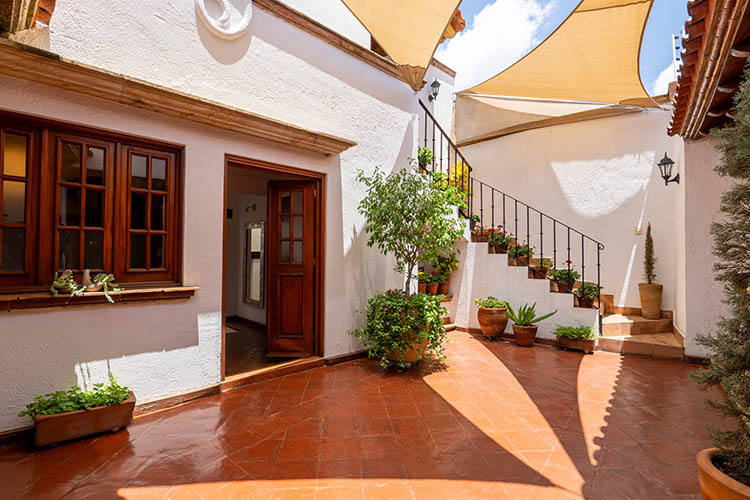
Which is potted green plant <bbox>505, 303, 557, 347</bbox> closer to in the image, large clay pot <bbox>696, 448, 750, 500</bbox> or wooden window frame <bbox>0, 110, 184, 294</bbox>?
large clay pot <bbox>696, 448, 750, 500</bbox>

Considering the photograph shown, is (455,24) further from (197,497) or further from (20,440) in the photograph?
(20,440)

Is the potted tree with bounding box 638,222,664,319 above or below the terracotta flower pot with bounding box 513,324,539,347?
above

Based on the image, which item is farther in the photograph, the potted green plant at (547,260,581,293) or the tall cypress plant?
the potted green plant at (547,260,581,293)

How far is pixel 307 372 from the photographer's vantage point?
4250 millimetres

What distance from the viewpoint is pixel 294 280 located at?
452 cm

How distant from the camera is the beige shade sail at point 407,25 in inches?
150

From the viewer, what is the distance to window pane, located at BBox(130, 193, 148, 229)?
318cm

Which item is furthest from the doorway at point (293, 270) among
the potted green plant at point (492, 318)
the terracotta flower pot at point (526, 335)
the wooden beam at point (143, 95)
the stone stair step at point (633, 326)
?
the stone stair step at point (633, 326)

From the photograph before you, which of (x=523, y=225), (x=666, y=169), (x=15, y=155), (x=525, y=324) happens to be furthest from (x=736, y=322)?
(x=523, y=225)

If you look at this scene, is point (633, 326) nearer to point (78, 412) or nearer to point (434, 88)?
point (434, 88)

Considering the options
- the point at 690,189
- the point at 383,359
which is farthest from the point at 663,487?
the point at 690,189

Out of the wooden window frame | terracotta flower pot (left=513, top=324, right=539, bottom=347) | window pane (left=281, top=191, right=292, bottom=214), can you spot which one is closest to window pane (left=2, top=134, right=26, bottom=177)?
the wooden window frame

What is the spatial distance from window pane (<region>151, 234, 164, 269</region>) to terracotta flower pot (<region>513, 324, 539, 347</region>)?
16.2ft

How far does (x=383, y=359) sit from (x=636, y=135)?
234 inches
